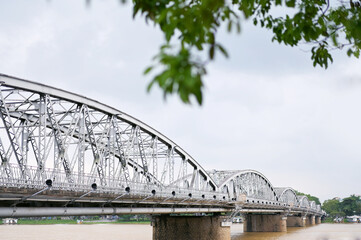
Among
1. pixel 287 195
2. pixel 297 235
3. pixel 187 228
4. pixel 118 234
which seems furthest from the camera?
pixel 287 195

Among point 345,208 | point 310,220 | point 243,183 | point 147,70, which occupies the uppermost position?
point 147,70

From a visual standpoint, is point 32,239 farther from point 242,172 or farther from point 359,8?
point 359,8

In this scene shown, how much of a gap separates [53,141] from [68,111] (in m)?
3.00

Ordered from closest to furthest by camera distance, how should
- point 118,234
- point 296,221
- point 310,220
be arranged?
point 118,234, point 296,221, point 310,220

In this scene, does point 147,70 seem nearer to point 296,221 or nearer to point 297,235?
point 297,235

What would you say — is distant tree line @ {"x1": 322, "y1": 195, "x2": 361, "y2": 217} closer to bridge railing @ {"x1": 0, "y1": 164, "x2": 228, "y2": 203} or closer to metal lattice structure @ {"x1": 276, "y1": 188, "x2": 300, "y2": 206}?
metal lattice structure @ {"x1": 276, "y1": 188, "x2": 300, "y2": 206}

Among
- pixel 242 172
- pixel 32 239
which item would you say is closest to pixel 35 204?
pixel 32 239

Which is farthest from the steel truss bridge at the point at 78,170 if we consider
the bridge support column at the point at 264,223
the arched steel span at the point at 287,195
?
the arched steel span at the point at 287,195

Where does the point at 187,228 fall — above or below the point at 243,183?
below

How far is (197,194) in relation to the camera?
35719mm

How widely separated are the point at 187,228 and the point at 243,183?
32498 millimetres

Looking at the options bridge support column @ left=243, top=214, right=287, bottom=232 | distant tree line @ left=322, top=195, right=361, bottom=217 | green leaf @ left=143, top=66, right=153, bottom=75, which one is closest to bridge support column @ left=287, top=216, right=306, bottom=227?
bridge support column @ left=243, top=214, right=287, bottom=232

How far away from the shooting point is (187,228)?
128ft

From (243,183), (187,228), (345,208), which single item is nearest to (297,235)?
(243,183)
